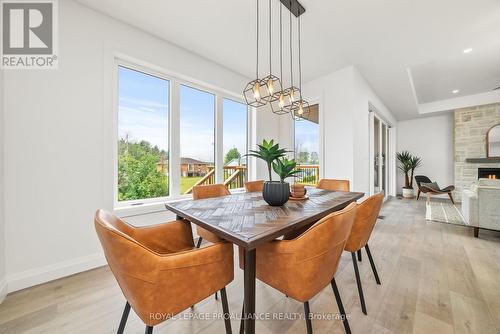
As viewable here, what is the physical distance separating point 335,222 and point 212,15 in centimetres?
247

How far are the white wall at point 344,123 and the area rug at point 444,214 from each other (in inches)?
57.6

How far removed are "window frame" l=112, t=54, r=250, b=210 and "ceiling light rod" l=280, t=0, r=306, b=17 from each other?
1.58m

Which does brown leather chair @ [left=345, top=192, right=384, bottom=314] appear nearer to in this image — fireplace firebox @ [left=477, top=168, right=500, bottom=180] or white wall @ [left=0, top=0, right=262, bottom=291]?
white wall @ [left=0, top=0, right=262, bottom=291]

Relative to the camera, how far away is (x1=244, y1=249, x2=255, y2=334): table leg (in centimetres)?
88

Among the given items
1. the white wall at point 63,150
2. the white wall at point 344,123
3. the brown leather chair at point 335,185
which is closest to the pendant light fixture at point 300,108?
the white wall at point 344,123

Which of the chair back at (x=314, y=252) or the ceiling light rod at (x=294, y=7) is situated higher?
the ceiling light rod at (x=294, y=7)

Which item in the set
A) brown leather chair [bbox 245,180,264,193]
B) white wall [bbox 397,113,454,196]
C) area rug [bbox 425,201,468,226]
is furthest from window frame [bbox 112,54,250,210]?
white wall [bbox 397,113,454,196]

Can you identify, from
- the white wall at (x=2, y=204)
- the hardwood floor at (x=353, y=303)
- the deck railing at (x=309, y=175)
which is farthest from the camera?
the deck railing at (x=309, y=175)

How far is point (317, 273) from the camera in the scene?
988 mm

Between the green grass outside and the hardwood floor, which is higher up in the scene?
the green grass outside

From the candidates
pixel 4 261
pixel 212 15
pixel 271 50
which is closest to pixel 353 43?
pixel 271 50

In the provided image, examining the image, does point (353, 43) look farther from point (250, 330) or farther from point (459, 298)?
point (250, 330)

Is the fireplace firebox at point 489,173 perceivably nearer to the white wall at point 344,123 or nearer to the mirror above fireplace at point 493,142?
the mirror above fireplace at point 493,142

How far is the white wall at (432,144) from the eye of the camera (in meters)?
6.12
